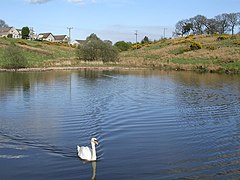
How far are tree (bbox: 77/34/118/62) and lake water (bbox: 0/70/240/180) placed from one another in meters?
38.9

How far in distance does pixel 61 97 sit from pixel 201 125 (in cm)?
1126

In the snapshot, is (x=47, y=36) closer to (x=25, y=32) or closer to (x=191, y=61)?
(x=25, y=32)

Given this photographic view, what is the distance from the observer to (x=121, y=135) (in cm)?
1469

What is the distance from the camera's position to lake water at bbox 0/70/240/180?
10.6 m

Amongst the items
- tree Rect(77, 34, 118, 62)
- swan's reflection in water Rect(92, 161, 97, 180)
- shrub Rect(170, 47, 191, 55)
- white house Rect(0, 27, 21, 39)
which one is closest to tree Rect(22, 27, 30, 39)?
white house Rect(0, 27, 21, 39)

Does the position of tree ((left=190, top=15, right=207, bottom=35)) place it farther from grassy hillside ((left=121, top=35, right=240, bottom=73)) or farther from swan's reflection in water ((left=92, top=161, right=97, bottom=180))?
swan's reflection in water ((left=92, top=161, right=97, bottom=180))

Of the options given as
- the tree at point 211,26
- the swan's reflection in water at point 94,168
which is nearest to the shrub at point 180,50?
the tree at point 211,26

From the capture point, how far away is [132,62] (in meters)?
64.1

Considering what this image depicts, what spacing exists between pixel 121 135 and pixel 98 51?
5020cm

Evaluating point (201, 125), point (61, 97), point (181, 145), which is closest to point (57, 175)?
point (181, 145)

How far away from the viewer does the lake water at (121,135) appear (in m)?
10.6

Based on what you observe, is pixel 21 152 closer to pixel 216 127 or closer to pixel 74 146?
pixel 74 146

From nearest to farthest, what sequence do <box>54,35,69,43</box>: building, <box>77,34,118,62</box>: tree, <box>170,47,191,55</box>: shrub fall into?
<box>77,34,118,62</box>: tree < <box>170,47,191,55</box>: shrub < <box>54,35,69,43</box>: building

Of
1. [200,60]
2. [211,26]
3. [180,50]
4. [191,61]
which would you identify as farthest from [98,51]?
[211,26]
